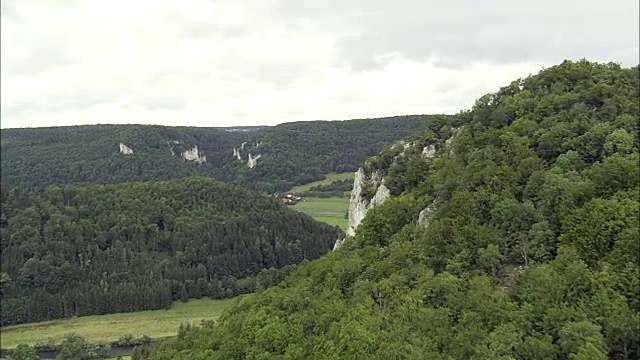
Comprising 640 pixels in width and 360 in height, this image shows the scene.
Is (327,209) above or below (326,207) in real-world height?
below

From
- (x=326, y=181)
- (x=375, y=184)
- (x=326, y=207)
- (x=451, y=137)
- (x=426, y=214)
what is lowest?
(x=326, y=207)

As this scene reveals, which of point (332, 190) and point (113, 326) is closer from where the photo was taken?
point (113, 326)

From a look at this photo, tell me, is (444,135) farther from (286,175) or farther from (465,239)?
(286,175)

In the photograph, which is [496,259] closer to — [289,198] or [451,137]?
[451,137]

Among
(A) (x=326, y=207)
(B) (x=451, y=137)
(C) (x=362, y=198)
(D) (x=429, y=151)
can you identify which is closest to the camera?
(B) (x=451, y=137)

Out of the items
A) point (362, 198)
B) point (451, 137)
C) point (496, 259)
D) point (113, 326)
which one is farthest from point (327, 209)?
point (496, 259)

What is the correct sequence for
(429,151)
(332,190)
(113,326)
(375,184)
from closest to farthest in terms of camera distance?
(429,151) → (375,184) → (113,326) → (332,190)

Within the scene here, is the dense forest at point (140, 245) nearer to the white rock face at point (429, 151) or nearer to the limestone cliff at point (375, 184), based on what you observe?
the limestone cliff at point (375, 184)
